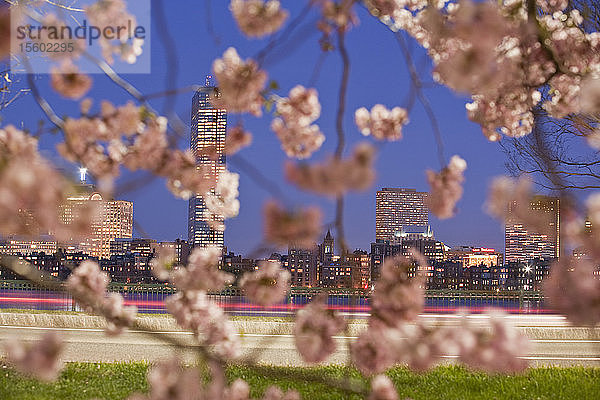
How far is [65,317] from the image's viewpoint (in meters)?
10.1

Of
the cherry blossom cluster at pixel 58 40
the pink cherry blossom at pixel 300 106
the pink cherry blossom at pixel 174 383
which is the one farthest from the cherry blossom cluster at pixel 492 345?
the cherry blossom cluster at pixel 58 40

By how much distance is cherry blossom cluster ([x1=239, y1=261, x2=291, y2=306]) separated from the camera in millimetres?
2502

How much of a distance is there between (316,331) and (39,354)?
869 millimetres

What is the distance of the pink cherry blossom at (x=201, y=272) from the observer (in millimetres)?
2854

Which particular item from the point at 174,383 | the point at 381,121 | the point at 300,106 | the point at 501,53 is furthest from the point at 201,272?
the point at 501,53

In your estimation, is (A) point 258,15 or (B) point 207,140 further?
(B) point 207,140

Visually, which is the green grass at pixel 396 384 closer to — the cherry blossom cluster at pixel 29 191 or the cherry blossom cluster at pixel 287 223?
the cherry blossom cluster at pixel 29 191

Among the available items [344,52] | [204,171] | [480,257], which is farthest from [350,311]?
[480,257]

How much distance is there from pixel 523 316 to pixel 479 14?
11.7 metres

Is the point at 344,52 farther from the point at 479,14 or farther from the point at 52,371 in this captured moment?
the point at 52,371

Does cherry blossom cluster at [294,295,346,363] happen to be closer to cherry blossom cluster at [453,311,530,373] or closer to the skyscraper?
cherry blossom cluster at [453,311,530,373]

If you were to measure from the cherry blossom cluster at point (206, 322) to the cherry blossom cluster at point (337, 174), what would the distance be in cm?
118

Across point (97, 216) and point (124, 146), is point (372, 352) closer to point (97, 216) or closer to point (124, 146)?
point (97, 216)

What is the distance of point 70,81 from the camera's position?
2.39 m
